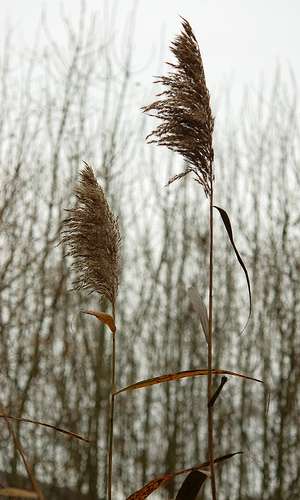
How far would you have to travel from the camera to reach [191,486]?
1419 mm

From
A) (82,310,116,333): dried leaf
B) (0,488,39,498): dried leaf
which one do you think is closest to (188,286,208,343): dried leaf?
(82,310,116,333): dried leaf

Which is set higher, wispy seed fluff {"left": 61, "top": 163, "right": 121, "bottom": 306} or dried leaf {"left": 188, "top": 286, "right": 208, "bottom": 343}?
wispy seed fluff {"left": 61, "top": 163, "right": 121, "bottom": 306}

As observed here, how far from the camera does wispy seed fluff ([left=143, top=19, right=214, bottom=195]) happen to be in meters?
1.60

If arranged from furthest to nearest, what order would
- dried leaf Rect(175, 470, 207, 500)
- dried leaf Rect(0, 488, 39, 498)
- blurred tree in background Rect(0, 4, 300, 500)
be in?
blurred tree in background Rect(0, 4, 300, 500)
dried leaf Rect(175, 470, 207, 500)
dried leaf Rect(0, 488, 39, 498)

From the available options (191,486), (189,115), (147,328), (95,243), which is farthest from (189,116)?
(147,328)

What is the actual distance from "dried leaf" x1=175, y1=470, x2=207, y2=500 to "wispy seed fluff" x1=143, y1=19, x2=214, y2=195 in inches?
21.8

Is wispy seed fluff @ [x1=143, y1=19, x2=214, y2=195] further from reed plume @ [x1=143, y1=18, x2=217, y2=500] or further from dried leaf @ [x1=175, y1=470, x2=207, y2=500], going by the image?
dried leaf @ [x1=175, y1=470, x2=207, y2=500]

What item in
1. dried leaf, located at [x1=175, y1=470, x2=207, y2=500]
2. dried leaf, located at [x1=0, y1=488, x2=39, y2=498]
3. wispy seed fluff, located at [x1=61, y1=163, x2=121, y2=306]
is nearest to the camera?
dried leaf, located at [x1=0, y1=488, x2=39, y2=498]

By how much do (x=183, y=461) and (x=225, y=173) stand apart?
8.43 feet

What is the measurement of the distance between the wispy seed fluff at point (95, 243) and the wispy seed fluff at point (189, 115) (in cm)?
17

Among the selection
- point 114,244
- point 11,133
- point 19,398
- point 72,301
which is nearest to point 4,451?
point 19,398

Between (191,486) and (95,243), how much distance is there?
505 millimetres

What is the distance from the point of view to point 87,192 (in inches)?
63.3

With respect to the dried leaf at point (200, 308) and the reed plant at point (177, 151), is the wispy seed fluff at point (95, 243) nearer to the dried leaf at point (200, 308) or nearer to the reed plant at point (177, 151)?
the reed plant at point (177, 151)
